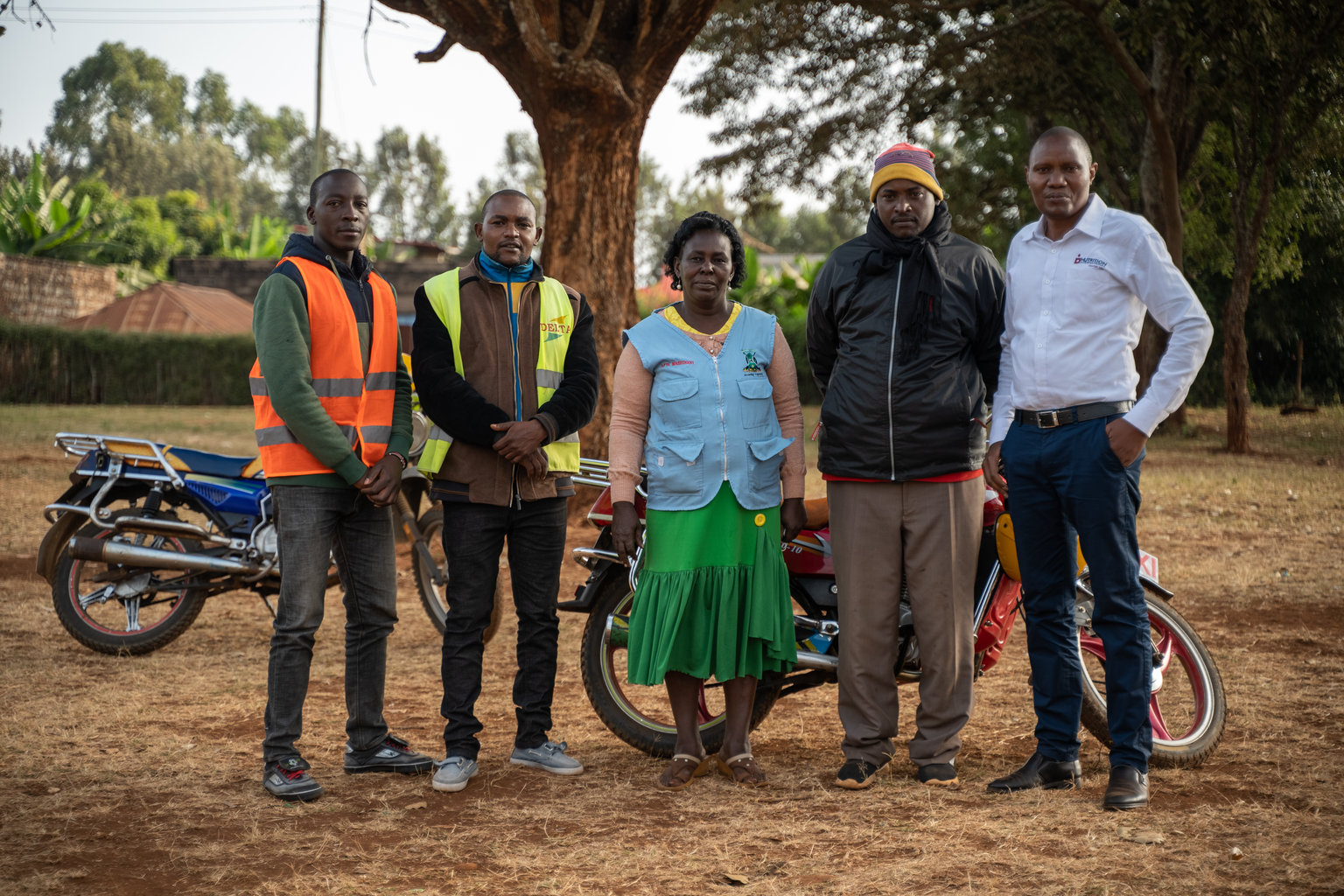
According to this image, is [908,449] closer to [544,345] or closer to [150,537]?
[544,345]

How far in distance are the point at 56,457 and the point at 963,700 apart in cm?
1297

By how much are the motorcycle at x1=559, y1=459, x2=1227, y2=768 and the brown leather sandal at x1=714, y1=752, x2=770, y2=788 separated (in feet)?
0.61

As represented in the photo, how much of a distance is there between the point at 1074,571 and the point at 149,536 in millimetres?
4389

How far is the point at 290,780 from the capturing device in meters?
3.83

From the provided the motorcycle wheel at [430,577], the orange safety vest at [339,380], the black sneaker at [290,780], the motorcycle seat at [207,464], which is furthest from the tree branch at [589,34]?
the black sneaker at [290,780]

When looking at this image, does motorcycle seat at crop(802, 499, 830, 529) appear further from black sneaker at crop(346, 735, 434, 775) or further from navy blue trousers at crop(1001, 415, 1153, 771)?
black sneaker at crop(346, 735, 434, 775)

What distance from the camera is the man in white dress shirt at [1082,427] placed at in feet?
11.8

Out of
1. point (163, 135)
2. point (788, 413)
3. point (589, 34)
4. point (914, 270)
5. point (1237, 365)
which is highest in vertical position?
point (163, 135)

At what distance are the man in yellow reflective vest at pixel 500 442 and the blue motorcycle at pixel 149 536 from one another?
190 cm

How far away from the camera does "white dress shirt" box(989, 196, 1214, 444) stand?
3.59m

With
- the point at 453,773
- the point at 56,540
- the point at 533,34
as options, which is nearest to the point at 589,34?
the point at 533,34

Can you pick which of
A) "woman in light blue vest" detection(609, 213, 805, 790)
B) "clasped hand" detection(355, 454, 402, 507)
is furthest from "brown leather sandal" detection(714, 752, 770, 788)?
"clasped hand" detection(355, 454, 402, 507)

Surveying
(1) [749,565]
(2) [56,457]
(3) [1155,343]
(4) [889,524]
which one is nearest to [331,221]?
(1) [749,565]

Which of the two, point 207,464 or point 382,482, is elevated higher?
point 382,482
